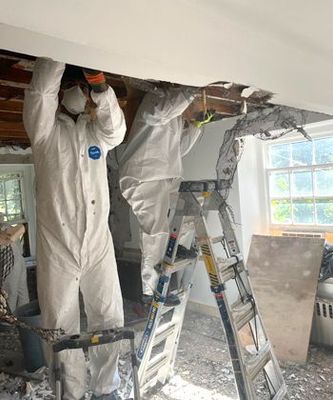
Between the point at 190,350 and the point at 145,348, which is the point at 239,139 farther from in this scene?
the point at 190,350

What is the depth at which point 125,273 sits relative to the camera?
4461 millimetres

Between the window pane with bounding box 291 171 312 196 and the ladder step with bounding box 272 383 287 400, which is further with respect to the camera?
the window pane with bounding box 291 171 312 196

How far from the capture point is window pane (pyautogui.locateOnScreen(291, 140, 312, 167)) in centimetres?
→ 335

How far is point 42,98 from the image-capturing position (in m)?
1.60

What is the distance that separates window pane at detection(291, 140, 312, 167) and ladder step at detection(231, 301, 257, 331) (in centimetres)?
180

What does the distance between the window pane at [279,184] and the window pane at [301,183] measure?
0.07 meters

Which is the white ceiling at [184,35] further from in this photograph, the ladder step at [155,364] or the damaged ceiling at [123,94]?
the ladder step at [155,364]

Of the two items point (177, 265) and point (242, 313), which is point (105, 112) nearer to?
point (177, 265)

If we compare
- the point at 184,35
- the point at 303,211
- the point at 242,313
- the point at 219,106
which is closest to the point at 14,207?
the point at 219,106

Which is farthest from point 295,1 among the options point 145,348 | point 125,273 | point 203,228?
point 125,273

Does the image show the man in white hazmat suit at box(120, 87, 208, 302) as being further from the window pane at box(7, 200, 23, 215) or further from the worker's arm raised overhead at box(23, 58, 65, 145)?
the window pane at box(7, 200, 23, 215)

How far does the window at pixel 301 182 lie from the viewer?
325 cm

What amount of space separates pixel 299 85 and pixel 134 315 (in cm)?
342

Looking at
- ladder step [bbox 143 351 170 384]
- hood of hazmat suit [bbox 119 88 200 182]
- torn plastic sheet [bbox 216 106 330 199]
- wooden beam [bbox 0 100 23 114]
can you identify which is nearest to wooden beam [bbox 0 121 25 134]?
wooden beam [bbox 0 100 23 114]
